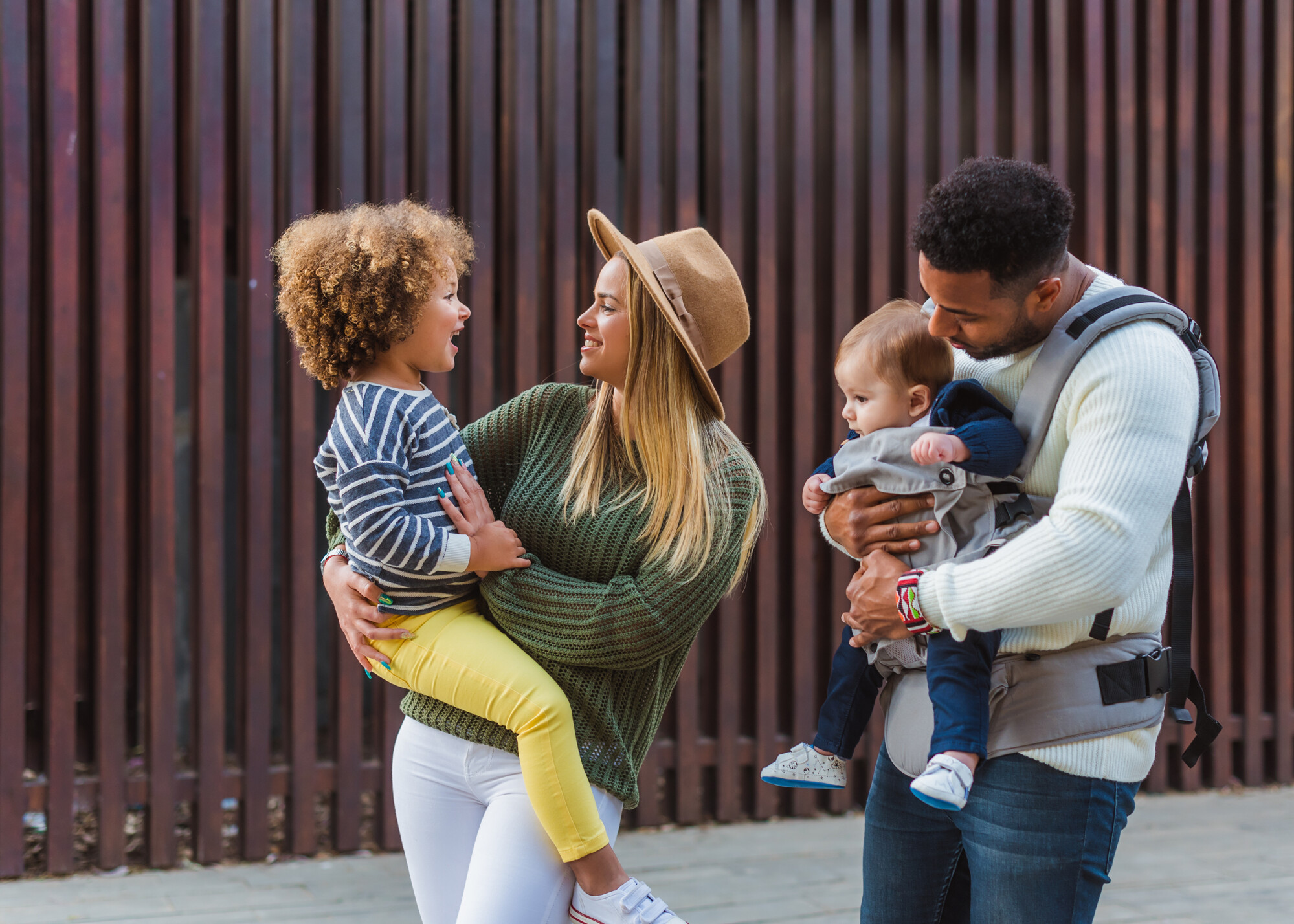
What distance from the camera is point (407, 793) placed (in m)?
1.69

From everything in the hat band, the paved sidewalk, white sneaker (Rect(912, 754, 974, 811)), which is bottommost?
the paved sidewalk

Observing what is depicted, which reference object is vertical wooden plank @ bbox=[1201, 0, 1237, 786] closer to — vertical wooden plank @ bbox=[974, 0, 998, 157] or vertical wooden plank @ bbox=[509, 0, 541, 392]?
vertical wooden plank @ bbox=[974, 0, 998, 157]

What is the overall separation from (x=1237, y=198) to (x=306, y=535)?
4.11m

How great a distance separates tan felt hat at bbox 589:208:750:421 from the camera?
177 centimetres

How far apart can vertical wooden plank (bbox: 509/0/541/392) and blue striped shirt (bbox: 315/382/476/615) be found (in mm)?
2219

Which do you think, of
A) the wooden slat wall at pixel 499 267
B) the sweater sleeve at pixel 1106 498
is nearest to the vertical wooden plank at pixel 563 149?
the wooden slat wall at pixel 499 267

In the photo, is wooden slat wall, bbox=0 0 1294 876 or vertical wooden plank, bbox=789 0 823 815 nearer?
wooden slat wall, bbox=0 0 1294 876

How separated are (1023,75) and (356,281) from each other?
3576mm

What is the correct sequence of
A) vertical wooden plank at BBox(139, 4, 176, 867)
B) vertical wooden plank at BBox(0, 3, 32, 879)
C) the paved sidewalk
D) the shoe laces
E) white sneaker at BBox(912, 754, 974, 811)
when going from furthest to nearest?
vertical wooden plank at BBox(139, 4, 176, 867) → vertical wooden plank at BBox(0, 3, 32, 879) → the paved sidewalk → the shoe laces → white sneaker at BBox(912, 754, 974, 811)

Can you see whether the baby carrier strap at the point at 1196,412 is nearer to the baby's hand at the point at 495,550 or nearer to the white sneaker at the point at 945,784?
the white sneaker at the point at 945,784

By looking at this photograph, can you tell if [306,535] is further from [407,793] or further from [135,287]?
[407,793]

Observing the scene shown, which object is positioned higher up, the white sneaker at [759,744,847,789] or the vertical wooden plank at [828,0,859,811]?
the vertical wooden plank at [828,0,859,811]

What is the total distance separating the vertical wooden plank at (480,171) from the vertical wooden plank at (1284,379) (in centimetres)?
333

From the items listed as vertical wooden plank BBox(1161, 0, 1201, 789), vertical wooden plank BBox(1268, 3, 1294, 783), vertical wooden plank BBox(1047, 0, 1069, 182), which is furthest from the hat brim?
vertical wooden plank BBox(1268, 3, 1294, 783)
